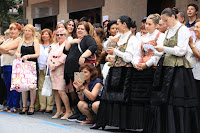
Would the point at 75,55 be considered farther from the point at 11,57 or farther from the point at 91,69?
the point at 11,57

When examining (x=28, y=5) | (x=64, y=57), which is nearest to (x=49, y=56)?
(x=64, y=57)

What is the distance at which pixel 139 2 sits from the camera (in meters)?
12.3

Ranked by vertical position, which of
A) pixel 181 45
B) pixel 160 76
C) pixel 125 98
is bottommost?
pixel 125 98

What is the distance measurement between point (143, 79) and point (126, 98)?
0.42 m

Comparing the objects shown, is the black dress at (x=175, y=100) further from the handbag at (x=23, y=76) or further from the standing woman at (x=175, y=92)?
the handbag at (x=23, y=76)

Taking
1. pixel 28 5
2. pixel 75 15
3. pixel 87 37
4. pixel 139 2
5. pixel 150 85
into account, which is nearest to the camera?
pixel 150 85

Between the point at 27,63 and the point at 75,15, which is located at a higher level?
the point at 75,15

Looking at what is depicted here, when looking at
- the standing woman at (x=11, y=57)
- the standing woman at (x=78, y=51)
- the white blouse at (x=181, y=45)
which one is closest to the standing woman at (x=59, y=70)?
the standing woman at (x=78, y=51)

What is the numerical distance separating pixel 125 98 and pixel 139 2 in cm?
638

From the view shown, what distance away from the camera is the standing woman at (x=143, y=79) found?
6410 mm

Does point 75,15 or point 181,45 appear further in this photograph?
point 75,15

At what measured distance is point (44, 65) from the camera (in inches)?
365

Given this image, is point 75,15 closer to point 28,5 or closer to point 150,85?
point 28,5

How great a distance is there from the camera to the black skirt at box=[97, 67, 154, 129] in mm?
6449
